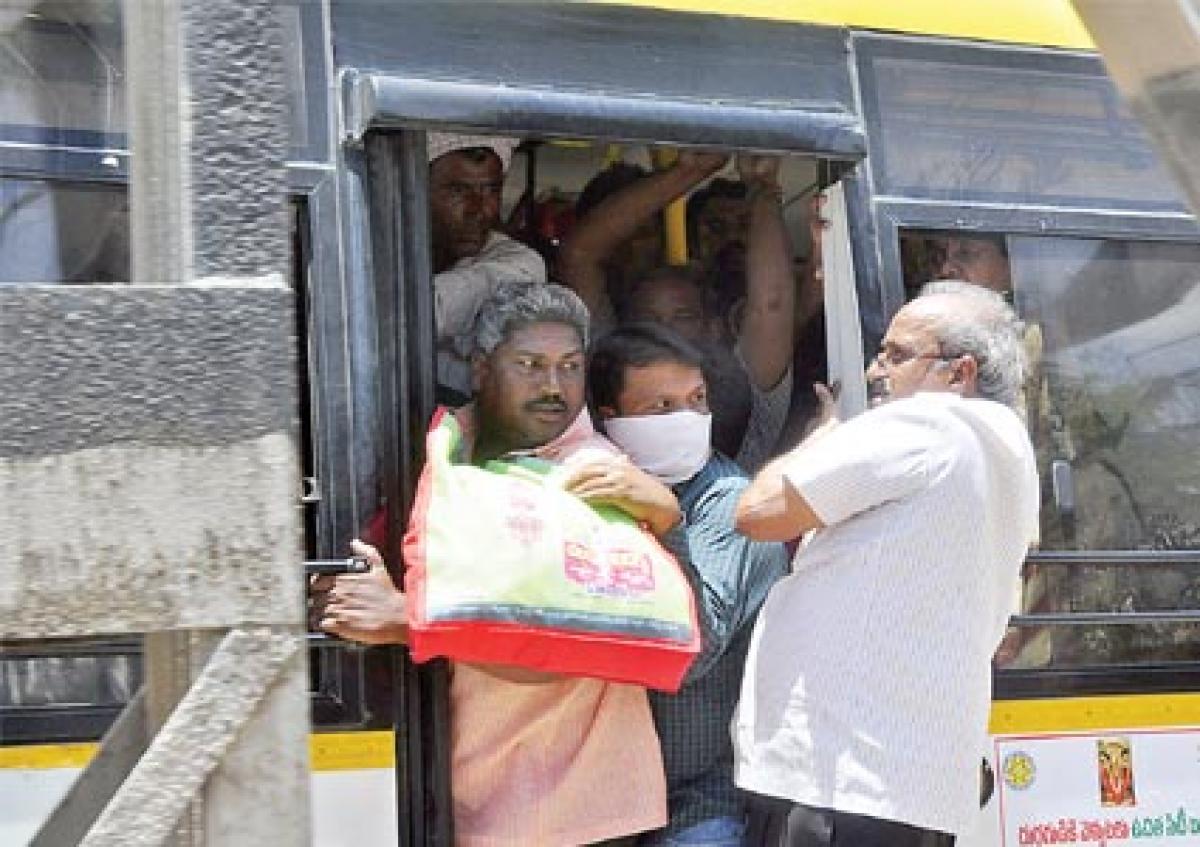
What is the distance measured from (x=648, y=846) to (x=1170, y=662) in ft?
4.30

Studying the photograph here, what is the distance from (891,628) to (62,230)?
159 cm

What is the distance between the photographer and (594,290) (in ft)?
14.7

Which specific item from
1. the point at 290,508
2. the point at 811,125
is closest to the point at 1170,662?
the point at 811,125

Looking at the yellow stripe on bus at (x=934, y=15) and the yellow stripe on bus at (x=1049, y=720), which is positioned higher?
the yellow stripe on bus at (x=934, y=15)

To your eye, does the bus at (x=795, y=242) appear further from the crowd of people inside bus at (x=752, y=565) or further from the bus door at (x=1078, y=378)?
the crowd of people inside bus at (x=752, y=565)

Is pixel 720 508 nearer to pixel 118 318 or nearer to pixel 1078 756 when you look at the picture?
pixel 1078 756

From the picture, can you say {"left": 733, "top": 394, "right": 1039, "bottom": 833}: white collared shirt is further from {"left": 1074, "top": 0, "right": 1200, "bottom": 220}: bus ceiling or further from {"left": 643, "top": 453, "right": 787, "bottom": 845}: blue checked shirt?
{"left": 1074, "top": 0, "right": 1200, "bottom": 220}: bus ceiling

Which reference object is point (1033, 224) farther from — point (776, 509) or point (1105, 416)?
point (776, 509)

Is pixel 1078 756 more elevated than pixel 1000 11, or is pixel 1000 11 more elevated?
pixel 1000 11

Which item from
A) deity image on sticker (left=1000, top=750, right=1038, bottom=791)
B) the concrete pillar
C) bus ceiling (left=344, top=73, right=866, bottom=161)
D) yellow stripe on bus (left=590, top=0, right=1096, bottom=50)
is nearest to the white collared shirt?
deity image on sticker (left=1000, top=750, right=1038, bottom=791)

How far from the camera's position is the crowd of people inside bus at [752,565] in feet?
10.7

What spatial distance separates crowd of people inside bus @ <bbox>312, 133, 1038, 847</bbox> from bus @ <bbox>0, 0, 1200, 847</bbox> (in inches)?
4.6

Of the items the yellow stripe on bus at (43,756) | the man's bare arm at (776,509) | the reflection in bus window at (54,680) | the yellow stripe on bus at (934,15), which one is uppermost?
the yellow stripe on bus at (934,15)

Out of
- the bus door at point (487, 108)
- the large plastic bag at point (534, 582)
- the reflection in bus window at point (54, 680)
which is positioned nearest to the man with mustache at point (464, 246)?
the bus door at point (487, 108)
